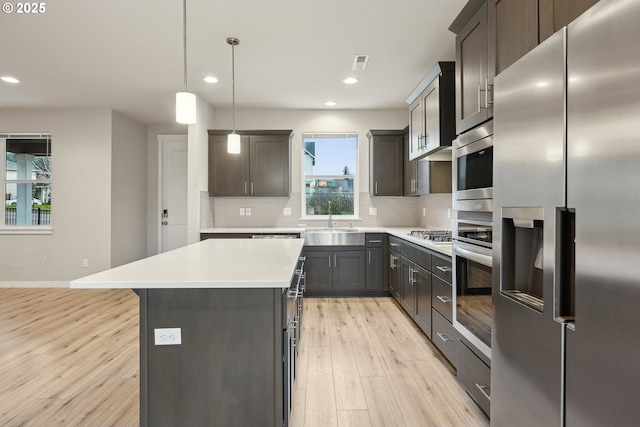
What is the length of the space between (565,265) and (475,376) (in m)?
1.21

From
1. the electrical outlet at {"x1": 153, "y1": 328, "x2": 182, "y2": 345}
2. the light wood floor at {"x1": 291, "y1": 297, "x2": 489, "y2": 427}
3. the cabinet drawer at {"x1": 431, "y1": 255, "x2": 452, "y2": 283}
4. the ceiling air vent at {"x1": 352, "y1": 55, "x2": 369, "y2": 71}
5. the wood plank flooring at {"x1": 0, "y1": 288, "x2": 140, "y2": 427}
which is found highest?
the ceiling air vent at {"x1": 352, "y1": 55, "x2": 369, "y2": 71}

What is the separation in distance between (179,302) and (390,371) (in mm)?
→ 1659

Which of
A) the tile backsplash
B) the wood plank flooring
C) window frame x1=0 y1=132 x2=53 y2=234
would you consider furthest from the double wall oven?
window frame x1=0 y1=132 x2=53 y2=234

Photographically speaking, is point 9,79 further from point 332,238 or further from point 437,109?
point 437,109

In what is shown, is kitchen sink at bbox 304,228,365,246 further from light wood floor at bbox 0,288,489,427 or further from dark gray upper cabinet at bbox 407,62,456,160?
dark gray upper cabinet at bbox 407,62,456,160

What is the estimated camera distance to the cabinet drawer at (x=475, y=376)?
1809 mm

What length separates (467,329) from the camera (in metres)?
2.06

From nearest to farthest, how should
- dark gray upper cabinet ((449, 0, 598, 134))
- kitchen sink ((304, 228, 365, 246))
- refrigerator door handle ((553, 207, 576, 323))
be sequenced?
refrigerator door handle ((553, 207, 576, 323))
dark gray upper cabinet ((449, 0, 598, 134))
kitchen sink ((304, 228, 365, 246))

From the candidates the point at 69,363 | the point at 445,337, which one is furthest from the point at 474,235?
the point at 69,363

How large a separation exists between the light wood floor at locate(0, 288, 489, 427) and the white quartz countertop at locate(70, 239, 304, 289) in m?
0.89

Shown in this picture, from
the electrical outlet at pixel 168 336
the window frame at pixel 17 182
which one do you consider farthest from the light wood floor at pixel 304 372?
the window frame at pixel 17 182

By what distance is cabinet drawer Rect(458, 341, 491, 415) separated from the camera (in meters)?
1.81

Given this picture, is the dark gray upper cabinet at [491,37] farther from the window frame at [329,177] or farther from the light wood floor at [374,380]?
the window frame at [329,177]

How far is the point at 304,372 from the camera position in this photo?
2.45 m
